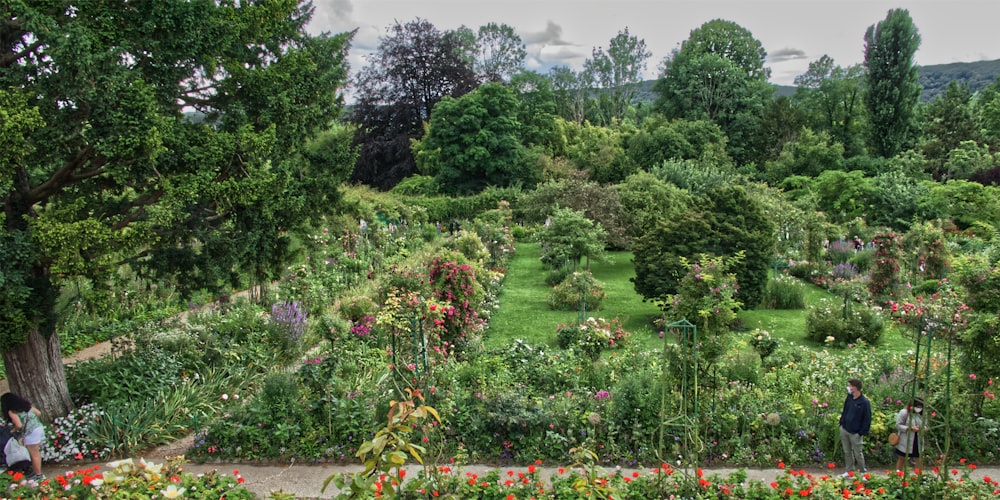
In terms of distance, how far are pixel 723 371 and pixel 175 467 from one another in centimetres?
578

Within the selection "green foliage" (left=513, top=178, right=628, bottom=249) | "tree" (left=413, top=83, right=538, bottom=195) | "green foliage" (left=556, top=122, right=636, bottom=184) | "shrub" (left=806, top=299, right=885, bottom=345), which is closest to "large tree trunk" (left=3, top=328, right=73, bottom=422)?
"shrub" (left=806, top=299, right=885, bottom=345)

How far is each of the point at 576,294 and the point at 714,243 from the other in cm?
293

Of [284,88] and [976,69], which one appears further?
[976,69]

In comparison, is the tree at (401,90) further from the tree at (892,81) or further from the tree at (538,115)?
the tree at (892,81)

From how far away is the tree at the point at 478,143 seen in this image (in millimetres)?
26781

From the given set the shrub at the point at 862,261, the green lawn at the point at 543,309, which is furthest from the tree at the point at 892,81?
the green lawn at the point at 543,309

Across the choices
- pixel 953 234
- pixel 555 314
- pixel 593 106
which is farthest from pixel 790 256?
pixel 593 106

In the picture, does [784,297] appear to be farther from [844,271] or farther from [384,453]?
[384,453]

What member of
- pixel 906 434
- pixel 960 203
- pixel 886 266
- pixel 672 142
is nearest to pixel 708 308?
pixel 906 434

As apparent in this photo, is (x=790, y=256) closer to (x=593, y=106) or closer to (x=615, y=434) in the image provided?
(x=615, y=434)

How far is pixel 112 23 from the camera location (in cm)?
609

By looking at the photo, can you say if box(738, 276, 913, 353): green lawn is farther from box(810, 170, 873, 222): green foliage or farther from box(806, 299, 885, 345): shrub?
box(810, 170, 873, 222): green foliage

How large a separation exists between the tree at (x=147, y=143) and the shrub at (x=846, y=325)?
321 inches

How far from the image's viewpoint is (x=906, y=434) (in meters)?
5.90
